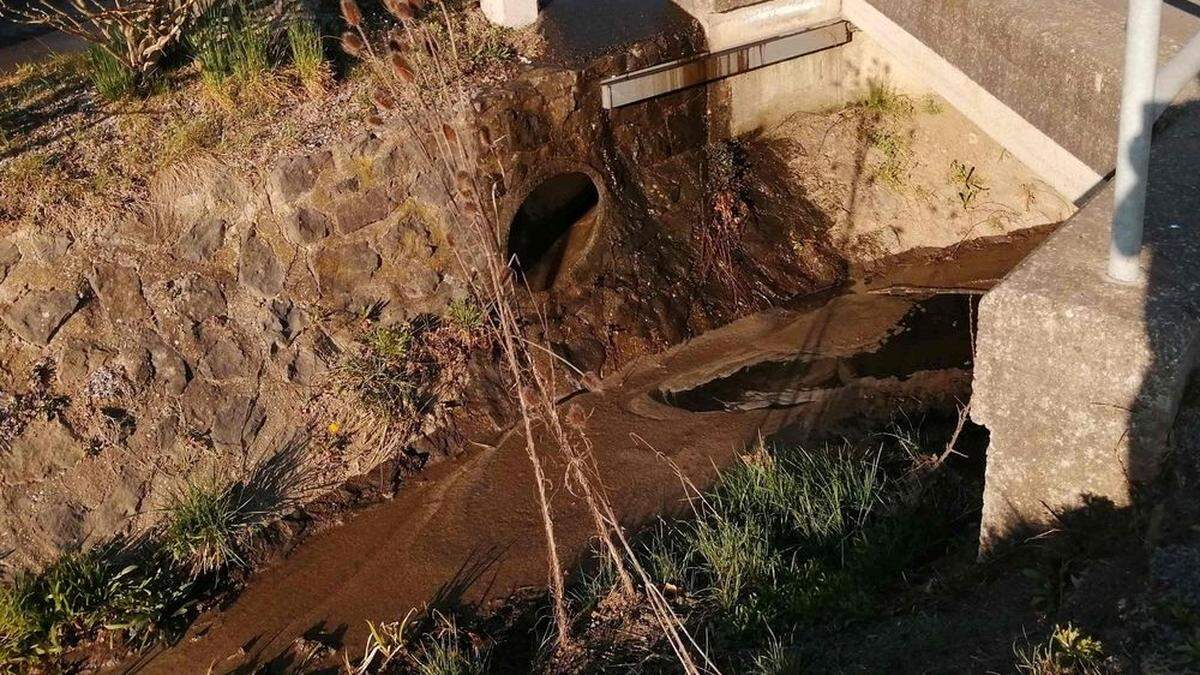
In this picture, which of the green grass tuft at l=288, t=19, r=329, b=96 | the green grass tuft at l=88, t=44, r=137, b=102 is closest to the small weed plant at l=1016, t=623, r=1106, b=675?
the green grass tuft at l=288, t=19, r=329, b=96

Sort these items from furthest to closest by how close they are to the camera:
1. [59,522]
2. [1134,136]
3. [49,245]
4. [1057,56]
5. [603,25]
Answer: [603,25] < [49,245] < [59,522] < [1057,56] < [1134,136]

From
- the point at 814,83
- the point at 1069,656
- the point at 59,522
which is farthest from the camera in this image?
the point at 814,83

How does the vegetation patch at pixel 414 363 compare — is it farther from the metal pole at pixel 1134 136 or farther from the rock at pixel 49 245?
the metal pole at pixel 1134 136

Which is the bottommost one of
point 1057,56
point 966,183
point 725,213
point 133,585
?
point 966,183

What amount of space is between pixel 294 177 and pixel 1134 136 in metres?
4.84

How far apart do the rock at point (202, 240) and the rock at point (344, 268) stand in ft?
1.96

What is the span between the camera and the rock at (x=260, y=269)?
22.1ft

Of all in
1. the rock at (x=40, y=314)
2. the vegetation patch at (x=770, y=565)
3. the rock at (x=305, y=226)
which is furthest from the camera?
the rock at (x=305, y=226)

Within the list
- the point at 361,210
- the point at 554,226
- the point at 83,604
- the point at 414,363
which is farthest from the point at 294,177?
the point at 83,604

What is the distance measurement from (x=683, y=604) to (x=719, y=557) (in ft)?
0.88

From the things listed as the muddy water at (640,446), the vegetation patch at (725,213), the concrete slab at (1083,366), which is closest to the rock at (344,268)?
the muddy water at (640,446)

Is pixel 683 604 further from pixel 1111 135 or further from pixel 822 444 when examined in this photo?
pixel 1111 135

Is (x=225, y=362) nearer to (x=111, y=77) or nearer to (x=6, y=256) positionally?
(x=6, y=256)

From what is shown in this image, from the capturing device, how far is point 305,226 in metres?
6.88
